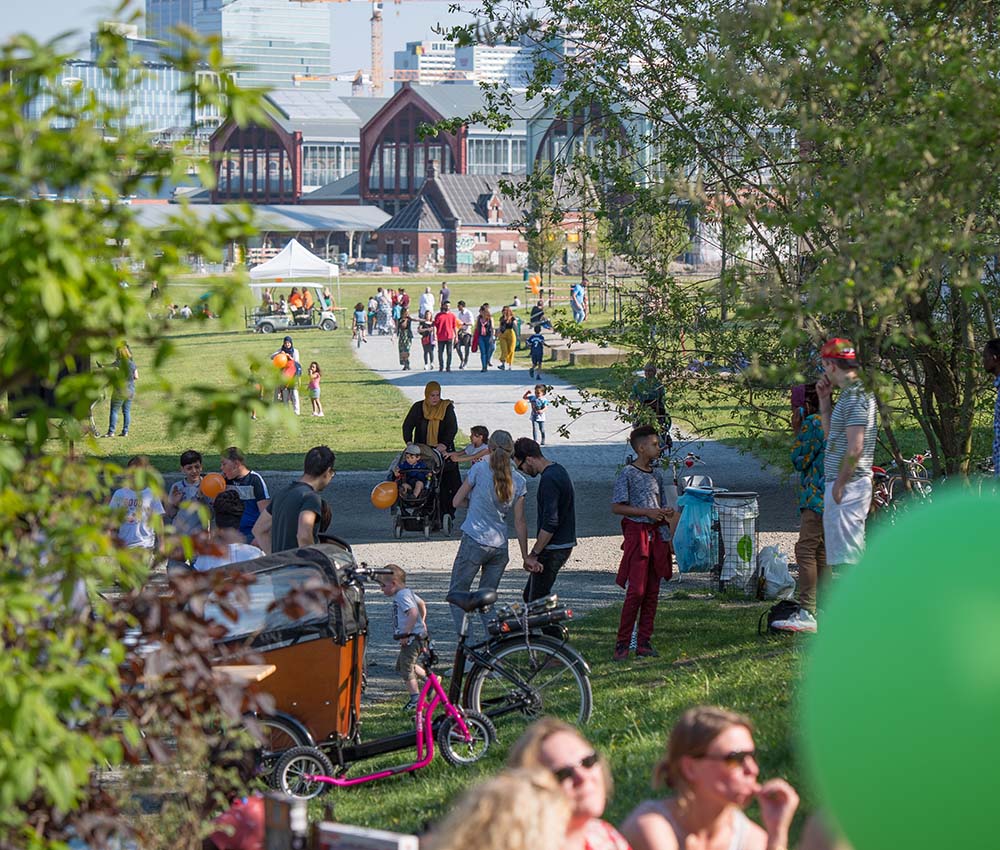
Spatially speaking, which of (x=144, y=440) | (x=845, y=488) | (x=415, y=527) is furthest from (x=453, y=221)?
(x=845, y=488)

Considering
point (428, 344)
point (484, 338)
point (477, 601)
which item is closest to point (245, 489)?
point (477, 601)

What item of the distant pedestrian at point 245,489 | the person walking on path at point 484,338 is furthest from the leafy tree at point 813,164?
the person walking on path at point 484,338

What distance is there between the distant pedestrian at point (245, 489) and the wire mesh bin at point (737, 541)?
13.6 ft

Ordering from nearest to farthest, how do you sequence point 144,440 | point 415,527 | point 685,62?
point 685,62 → point 415,527 → point 144,440

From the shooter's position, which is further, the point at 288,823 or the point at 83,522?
the point at 288,823

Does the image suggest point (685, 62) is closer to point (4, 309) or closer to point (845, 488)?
point (845, 488)

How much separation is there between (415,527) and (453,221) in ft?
312

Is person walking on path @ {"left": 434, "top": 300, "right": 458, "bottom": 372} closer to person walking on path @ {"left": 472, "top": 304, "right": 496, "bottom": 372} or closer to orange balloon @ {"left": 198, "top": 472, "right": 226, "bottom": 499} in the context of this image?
person walking on path @ {"left": 472, "top": 304, "right": 496, "bottom": 372}

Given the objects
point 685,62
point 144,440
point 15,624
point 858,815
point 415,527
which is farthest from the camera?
point 144,440

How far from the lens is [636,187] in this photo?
38.1 ft

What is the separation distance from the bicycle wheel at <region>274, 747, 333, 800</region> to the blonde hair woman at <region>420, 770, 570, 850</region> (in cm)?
436

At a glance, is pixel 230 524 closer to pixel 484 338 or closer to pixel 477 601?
pixel 477 601

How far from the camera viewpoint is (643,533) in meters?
9.91

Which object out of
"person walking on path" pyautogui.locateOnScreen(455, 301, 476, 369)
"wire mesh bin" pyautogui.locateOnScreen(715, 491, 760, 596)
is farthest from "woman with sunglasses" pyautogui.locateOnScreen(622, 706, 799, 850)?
"person walking on path" pyautogui.locateOnScreen(455, 301, 476, 369)
